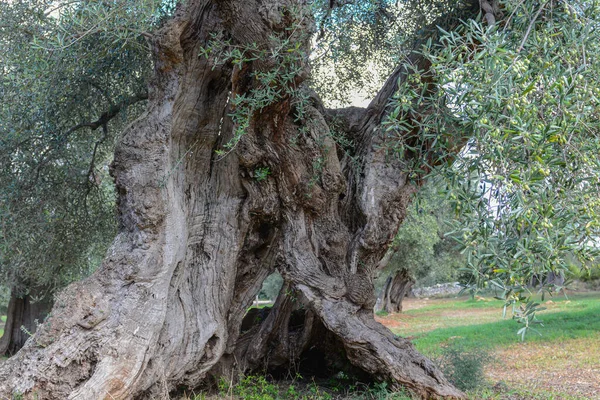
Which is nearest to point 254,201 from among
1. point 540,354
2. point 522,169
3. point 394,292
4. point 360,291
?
point 360,291

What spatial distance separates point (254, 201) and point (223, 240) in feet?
2.32

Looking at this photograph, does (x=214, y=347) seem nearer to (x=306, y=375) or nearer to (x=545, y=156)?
(x=306, y=375)

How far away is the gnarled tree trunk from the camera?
5.46 metres

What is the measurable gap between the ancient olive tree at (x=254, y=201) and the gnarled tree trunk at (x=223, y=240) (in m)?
0.02

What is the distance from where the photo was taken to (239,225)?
7.45 metres

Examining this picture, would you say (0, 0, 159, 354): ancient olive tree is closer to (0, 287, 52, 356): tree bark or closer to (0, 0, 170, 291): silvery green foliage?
(0, 0, 170, 291): silvery green foliage

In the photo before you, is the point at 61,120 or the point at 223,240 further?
the point at 61,120

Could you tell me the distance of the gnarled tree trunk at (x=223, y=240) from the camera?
17.9ft

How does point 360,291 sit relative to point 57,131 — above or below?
below

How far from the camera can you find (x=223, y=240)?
7355 millimetres

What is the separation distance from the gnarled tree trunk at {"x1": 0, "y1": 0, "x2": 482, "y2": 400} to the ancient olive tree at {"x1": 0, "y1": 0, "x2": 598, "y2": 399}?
2cm

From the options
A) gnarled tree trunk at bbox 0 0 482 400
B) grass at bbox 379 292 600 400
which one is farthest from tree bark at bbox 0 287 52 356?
grass at bbox 379 292 600 400

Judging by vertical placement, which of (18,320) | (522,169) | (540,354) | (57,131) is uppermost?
(57,131)

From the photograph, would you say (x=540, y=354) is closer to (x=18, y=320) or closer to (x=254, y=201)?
(x=254, y=201)
